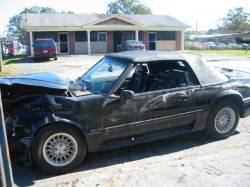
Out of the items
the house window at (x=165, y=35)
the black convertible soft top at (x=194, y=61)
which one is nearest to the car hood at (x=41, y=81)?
the black convertible soft top at (x=194, y=61)

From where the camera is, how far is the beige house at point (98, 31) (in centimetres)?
3238

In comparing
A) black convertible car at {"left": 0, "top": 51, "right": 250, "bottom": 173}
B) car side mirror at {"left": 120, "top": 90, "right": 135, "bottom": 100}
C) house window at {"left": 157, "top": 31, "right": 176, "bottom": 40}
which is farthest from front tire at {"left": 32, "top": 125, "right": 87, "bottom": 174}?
house window at {"left": 157, "top": 31, "right": 176, "bottom": 40}

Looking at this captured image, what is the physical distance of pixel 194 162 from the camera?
14.9 feet

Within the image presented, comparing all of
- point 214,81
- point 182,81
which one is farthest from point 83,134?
point 214,81

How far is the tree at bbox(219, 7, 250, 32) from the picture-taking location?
75.8 metres

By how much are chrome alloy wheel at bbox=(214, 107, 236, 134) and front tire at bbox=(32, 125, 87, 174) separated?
2.41 metres

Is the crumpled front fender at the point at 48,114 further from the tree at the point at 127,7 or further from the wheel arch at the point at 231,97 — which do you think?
the tree at the point at 127,7

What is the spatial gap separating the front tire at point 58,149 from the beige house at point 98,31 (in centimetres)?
2821

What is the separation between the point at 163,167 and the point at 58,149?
1442mm

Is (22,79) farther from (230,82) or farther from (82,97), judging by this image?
(230,82)

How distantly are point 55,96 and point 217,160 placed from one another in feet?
8.10

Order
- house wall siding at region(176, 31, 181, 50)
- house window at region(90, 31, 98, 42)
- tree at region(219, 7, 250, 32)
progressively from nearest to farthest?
house window at region(90, 31, 98, 42), house wall siding at region(176, 31, 181, 50), tree at region(219, 7, 250, 32)

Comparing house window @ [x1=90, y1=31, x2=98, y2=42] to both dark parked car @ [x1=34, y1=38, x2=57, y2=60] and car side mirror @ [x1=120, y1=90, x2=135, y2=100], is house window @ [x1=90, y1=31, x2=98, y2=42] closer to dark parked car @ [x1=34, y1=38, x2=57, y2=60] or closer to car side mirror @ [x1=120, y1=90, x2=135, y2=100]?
dark parked car @ [x1=34, y1=38, x2=57, y2=60]

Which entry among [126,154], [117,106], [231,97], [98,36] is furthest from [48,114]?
[98,36]
